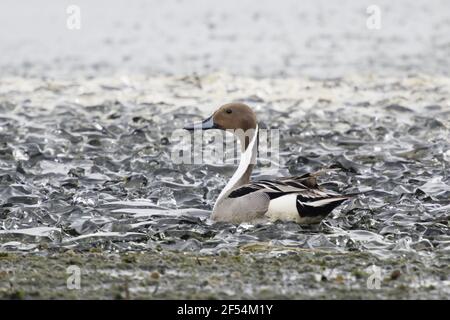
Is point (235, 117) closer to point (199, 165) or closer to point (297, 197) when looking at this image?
point (297, 197)

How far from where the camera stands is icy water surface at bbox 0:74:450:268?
9977 millimetres

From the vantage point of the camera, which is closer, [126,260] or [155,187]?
[126,260]

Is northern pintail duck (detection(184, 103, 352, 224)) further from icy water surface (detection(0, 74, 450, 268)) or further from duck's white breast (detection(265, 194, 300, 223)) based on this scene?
icy water surface (detection(0, 74, 450, 268))

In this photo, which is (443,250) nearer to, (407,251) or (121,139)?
(407,251)

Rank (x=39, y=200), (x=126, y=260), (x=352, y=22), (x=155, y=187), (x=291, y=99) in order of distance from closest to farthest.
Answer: (x=126, y=260) < (x=39, y=200) < (x=155, y=187) < (x=291, y=99) < (x=352, y=22)

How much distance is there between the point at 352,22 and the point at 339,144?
7506 mm

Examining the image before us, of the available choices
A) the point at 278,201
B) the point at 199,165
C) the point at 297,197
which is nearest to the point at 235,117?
the point at 278,201

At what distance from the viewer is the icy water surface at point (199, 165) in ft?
32.7

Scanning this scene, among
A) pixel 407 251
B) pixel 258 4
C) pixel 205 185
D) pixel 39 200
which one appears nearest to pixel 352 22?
pixel 258 4

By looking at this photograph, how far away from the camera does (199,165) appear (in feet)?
43.8

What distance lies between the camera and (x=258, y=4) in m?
22.6

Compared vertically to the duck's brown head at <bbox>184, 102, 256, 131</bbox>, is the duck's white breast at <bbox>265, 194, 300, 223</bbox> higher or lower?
lower

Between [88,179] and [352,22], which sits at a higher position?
[352,22]

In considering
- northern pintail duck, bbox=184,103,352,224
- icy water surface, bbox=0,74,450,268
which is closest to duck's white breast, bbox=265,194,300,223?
northern pintail duck, bbox=184,103,352,224
